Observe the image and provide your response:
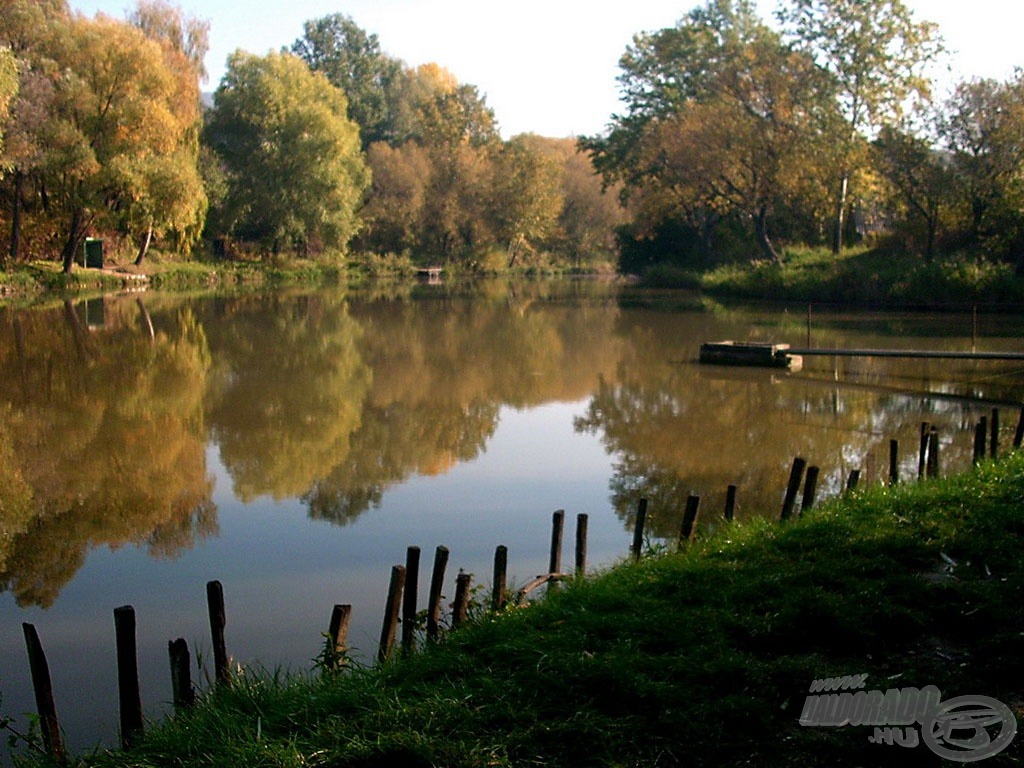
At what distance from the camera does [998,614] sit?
16.7ft

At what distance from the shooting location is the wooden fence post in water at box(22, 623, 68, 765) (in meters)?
4.48

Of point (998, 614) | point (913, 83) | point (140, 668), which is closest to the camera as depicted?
point (998, 614)

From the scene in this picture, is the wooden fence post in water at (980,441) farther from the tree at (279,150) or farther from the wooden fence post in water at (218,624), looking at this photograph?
the tree at (279,150)

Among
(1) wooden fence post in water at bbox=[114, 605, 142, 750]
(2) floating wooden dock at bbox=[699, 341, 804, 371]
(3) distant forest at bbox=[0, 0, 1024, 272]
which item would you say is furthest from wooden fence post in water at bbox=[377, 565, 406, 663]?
(3) distant forest at bbox=[0, 0, 1024, 272]

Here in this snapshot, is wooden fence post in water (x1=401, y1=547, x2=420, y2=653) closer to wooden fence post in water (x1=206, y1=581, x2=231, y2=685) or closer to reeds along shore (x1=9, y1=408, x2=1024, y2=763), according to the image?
reeds along shore (x1=9, y1=408, x2=1024, y2=763)

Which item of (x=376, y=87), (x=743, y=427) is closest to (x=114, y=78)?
(x=743, y=427)

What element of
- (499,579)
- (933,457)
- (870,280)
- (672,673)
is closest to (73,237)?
(870,280)

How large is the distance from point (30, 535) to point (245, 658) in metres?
3.85

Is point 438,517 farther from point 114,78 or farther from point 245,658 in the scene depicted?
point 114,78

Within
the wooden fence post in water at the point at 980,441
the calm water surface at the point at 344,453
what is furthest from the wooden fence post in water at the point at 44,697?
the wooden fence post in water at the point at 980,441

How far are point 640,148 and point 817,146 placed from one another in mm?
12962

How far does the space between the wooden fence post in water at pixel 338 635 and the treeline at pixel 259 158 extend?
3050 centimetres

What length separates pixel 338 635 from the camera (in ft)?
17.2

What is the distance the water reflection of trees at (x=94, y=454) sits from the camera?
933 centimetres
